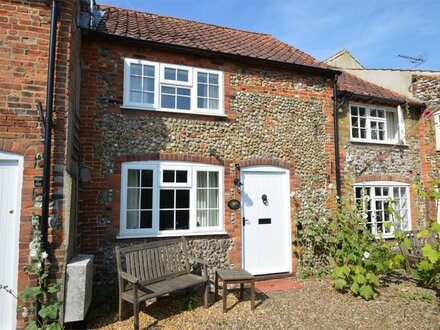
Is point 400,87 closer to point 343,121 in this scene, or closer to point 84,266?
point 343,121

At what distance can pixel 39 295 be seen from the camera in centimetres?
387

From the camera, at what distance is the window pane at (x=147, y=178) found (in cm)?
596

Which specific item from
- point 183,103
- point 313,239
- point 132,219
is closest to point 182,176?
point 132,219

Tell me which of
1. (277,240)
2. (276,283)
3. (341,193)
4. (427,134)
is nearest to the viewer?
(276,283)

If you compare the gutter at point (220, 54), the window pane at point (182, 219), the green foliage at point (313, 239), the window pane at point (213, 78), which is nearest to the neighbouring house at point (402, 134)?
the gutter at point (220, 54)

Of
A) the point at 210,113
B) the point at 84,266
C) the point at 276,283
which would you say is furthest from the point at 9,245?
the point at 276,283

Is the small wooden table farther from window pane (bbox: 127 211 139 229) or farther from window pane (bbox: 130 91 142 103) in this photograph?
window pane (bbox: 130 91 142 103)

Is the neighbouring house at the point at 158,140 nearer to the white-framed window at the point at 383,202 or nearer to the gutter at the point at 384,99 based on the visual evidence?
the gutter at the point at 384,99

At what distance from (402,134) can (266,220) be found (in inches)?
237

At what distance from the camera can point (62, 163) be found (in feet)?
13.8

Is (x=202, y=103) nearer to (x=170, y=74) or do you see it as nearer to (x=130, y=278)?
(x=170, y=74)

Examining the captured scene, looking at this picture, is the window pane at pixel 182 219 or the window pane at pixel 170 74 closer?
the window pane at pixel 182 219

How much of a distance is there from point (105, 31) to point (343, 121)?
261 inches

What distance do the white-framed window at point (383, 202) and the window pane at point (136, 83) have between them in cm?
647
